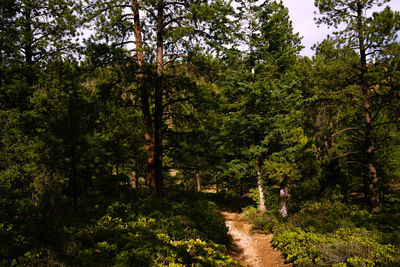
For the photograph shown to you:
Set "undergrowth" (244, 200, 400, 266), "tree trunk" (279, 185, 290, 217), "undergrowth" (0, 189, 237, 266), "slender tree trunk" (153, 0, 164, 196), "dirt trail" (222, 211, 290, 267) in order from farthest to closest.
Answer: "tree trunk" (279, 185, 290, 217) < "slender tree trunk" (153, 0, 164, 196) < "dirt trail" (222, 211, 290, 267) < "undergrowth" (244, 200, 400, 266) < "undergrowth" (0, 189, 237, 266)

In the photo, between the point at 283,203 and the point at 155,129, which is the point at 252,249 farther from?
the point at 155,129

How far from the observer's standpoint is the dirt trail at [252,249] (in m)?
7.84

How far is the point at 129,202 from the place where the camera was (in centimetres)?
738

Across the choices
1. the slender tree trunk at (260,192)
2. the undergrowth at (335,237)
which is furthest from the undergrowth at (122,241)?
the slender tree trunk at (260,192)

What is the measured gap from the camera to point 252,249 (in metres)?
9.09

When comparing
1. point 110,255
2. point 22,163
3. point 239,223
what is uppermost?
point 22,163

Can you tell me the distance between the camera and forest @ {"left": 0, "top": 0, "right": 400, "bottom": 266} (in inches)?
194

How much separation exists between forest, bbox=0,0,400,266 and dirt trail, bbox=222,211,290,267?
1.40ft

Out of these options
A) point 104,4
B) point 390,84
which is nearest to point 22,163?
point 104,4

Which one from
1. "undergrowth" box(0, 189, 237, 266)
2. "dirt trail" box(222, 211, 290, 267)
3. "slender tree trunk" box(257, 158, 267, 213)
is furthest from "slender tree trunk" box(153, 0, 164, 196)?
"slender tree trunk" box(257, 158, 267, 213)

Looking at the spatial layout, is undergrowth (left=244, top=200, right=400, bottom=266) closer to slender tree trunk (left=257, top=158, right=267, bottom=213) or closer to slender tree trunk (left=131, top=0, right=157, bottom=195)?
slender tree trunk (left=257, top=158, right=267, bottom=213)

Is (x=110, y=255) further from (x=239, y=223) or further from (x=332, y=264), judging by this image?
(x=239, y=223)

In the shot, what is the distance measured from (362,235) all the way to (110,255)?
25.3 feet

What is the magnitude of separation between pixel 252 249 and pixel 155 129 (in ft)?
22.0
